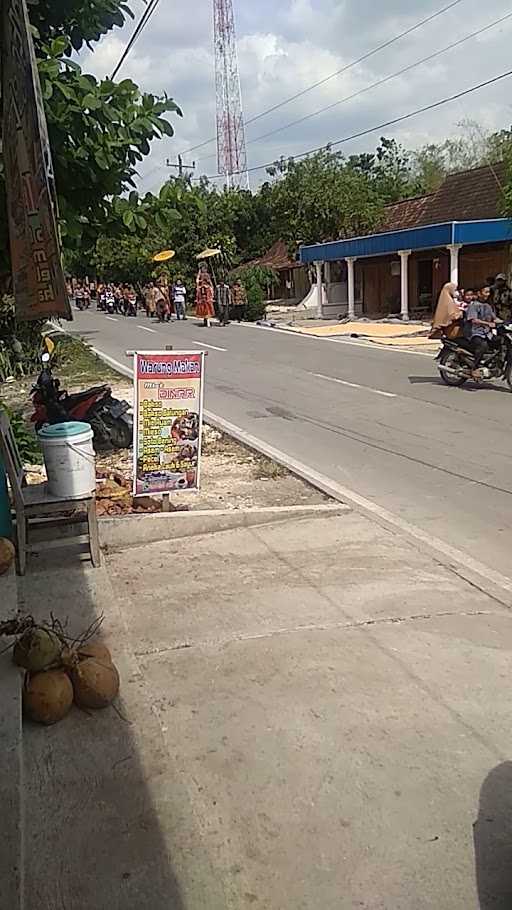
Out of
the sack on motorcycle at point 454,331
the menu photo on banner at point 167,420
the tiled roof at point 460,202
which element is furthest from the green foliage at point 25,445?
the tiled roof at point 460,202

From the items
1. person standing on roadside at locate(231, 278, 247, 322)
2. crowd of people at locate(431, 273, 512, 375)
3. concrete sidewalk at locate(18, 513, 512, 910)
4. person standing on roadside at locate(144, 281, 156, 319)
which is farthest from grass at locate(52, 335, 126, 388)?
person standing on roadside at locate(144, 281, 156, 319)

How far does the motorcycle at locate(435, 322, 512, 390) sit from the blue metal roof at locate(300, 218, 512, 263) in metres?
9.73

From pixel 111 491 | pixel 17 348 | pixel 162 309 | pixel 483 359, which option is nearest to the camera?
pixel 111 491

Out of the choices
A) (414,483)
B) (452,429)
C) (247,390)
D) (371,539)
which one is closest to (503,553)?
(371,539)

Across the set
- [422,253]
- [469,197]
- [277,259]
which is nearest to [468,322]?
[422,253]

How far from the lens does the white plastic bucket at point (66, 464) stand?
222 inches

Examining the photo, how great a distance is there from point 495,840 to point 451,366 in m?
11.7

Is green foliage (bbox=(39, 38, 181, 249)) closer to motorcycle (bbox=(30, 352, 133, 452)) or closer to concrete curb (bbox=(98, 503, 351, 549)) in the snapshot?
concrete curb (bbox=(98, 503, 351, 549))

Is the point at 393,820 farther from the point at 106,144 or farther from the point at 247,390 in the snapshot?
the point at 247,390

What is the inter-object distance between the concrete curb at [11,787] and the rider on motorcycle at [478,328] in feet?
35.9

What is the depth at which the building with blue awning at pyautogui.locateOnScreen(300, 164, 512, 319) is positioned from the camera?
2606 centimetres

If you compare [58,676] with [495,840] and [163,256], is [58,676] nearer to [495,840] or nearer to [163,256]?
[495,840]

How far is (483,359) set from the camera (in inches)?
533

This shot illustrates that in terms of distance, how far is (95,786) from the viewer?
3.20 m
